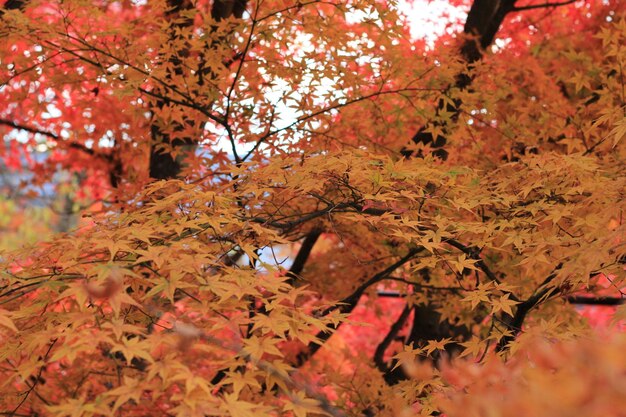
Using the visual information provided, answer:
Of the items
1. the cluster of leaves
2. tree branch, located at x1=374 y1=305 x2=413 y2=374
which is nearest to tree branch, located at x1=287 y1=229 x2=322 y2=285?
the cluster of leaves

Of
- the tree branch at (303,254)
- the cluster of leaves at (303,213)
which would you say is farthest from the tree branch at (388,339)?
the tree branch at (303,254)

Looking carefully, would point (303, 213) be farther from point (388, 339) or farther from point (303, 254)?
point (388, 339)

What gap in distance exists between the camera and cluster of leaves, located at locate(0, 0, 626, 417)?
1.87m

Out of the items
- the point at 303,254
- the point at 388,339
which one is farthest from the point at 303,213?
the point at 388,339

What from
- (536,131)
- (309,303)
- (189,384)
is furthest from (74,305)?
(536,131)

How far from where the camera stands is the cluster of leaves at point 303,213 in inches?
73.5

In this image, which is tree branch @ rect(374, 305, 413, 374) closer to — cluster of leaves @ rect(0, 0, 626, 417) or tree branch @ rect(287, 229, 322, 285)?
cluster of leaves @ rect(0, 0, 626, 417)

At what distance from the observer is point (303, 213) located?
146 inches

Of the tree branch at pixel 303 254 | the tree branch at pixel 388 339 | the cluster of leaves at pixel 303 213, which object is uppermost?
the cluster of leaves at pixel 303 213

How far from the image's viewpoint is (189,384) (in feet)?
5.26

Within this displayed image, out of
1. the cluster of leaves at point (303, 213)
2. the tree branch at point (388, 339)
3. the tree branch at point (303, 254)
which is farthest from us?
the tree branch at point (388, 339)

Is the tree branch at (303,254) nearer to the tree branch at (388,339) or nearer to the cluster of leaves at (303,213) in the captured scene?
the cluster of leaves at (303,213)

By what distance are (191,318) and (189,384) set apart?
0.56 meters

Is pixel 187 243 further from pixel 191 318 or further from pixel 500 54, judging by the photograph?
pixel 500 54
